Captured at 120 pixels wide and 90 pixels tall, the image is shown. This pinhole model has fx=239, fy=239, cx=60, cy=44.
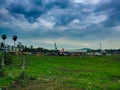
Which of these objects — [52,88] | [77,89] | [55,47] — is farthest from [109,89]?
[55,47]

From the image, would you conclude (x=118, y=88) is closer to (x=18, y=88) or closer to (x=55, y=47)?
(x=18, y=88)

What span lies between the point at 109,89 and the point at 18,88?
586 cm

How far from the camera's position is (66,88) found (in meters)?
15.3

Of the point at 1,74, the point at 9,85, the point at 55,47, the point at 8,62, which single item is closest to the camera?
the point at 9,85

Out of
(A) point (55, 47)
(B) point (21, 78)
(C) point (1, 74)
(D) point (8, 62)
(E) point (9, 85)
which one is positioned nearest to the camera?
(E) point (9, 85)

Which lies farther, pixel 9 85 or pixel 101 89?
pixel 9 85

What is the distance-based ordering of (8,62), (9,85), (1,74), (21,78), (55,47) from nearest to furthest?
(9,85)
(21,78)
(1,74)
(8,62)
(55,47)

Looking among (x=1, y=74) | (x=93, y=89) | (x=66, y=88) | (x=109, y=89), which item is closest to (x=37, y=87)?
(x=66, y=88)

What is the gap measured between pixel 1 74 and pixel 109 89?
33.0 ft

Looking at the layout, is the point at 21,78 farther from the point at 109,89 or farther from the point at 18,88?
the point at 109,89

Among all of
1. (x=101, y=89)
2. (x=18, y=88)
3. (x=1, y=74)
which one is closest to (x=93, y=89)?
(x=101, y=89)

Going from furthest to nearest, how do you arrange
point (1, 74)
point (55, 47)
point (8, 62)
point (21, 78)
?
point (55, 47) → point (8, 62) → point (1, 74) → point (21, 78)

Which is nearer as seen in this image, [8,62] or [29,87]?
[29,87]

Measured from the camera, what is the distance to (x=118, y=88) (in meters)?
15.5
